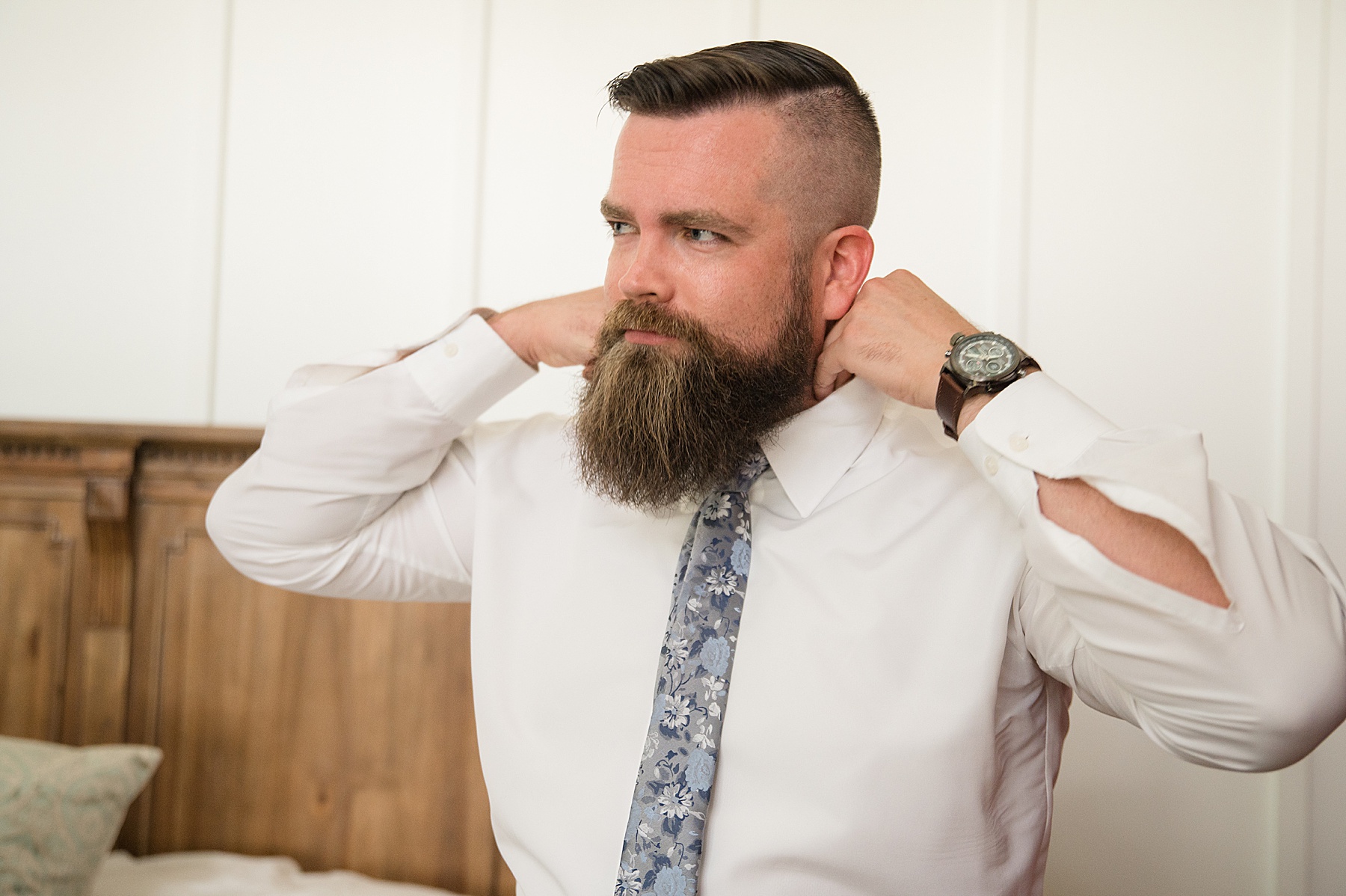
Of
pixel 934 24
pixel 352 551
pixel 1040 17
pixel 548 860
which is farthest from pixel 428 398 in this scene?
pixel 1040 17

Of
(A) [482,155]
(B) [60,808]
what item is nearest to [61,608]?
(B) [60,808]

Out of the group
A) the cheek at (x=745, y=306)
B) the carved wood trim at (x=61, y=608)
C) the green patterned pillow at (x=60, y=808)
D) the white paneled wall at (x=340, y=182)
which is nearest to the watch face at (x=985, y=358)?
the cheek at (x=745, y=306)

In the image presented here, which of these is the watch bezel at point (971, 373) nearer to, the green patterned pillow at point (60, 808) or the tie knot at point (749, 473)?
the tie knot at point (749, 473)

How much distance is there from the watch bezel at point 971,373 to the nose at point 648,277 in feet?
1.18

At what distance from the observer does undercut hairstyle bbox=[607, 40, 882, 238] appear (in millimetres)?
1306

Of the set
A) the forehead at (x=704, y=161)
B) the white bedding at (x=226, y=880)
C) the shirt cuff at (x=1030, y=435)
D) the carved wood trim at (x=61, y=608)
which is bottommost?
the white bedding at (x=226, y=880)

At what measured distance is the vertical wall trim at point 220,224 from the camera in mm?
2504

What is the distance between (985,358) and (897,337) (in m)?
0.13

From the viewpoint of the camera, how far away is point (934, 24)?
7.80 ft

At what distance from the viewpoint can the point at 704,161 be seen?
1271 mm

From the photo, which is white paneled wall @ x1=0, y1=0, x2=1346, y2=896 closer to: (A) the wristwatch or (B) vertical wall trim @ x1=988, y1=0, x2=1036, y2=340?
(B) vertical wall trim @ x1=988, y1=0, x2=1036, y2=340

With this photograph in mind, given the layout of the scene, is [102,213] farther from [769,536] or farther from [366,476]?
[769,536]

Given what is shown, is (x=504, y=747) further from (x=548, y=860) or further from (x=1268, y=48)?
(x=1268, y=48)

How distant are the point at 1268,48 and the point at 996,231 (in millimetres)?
733
